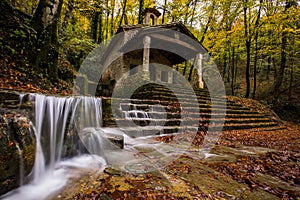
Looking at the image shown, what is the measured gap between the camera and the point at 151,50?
46.5 ft

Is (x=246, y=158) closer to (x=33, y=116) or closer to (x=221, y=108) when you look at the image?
(x=33, y=116)

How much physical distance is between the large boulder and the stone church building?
685cm

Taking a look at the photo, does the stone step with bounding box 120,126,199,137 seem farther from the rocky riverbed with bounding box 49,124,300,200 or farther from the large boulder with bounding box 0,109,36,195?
the large boulder with bounding box 0,109,36,195

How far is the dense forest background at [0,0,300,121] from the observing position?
6145 mm

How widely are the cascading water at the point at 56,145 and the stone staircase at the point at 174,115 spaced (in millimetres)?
1335

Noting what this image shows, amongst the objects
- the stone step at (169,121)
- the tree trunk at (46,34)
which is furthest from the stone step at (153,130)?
the tree trunk at (46,34)

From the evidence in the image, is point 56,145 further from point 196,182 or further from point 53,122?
point 196,182

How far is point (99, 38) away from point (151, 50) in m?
8.36

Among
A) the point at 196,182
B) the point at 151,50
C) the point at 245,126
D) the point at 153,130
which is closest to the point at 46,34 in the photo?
the point at 153,130

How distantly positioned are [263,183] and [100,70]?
1609 cm

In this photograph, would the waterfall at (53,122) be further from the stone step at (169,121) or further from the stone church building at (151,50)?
the stone church building at (151,50)

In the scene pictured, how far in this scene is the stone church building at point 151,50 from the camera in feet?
34.3

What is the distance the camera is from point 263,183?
7.59ft

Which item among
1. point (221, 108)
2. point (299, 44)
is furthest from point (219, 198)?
point (299, 44)
